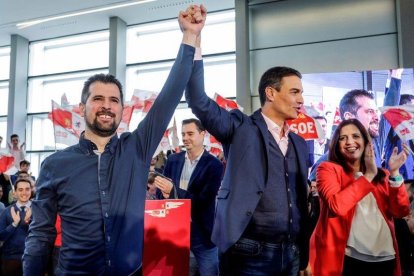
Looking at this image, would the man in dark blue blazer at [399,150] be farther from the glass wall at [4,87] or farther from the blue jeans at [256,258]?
the glass wall at [4,87]

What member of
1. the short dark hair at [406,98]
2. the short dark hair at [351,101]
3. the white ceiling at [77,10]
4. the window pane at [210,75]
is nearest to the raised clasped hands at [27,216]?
the short dark hair at [351,101]

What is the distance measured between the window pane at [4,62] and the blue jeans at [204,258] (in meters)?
10.2

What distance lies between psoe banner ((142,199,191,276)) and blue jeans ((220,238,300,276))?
0.98 m

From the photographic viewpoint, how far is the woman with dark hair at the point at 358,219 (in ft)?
6.79

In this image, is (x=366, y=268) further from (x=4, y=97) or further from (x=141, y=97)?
(x=4, y=97)

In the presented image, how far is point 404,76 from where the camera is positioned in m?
5.57

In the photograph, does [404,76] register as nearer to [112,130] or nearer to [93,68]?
[112,130]

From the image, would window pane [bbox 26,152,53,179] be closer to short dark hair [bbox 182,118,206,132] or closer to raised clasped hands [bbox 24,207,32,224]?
raised clasped hands [bbox 24,207,32,224]

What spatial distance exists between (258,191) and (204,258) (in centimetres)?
155

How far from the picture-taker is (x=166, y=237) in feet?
8.96

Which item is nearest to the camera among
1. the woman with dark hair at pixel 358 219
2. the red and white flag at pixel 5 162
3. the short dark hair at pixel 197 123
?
the woman with dark hair at pixel 358 219

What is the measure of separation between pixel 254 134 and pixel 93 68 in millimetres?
8993

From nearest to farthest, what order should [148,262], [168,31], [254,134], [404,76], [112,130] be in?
[112,130], [254,134], [148,262], [404,76], [168,31]

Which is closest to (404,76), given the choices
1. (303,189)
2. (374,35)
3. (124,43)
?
(374,35)
